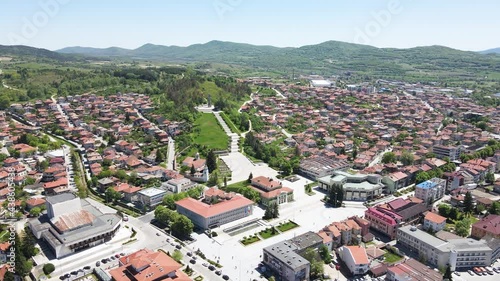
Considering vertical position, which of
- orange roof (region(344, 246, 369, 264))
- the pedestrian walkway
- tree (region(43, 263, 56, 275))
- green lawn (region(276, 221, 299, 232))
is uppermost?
the pedestrian walkway

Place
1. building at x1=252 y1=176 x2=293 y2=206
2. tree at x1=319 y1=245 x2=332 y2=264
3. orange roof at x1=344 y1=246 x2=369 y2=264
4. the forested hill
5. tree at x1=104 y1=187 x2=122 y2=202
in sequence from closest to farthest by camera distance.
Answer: orange roof at x1=344 y1=246 x2=369 y2=264 < tree at x1=319 y1=245 x2=332 y2=264 < building at x1=252 y1=176 x2=293 y2=206 < tree at x1=104 y1=187 x2=122 y2=202 < the forested hill

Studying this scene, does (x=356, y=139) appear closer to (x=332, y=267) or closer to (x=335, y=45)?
(x=332, y=267)

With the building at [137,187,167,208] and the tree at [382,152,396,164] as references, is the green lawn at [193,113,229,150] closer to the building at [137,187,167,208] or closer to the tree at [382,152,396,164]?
the building at [137,187,167,208]

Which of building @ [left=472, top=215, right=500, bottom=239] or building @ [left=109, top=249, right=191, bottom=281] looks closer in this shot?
building @ [left=109, top=249, right=191, bottom=281]

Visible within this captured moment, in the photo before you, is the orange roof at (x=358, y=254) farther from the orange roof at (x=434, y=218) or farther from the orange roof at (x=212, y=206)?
the orange roof at (x=212, y=206)

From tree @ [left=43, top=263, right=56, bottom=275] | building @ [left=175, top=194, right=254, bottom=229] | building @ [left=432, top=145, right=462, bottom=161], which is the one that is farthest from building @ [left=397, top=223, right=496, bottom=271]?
tree @ [left=43, top=263, right=56, bottom=275]

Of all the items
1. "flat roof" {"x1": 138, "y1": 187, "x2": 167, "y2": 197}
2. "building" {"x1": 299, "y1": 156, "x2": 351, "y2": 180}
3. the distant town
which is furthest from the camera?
"building" {"x1": 299, "y1": 156, "x2": 351, "y2": 180}
